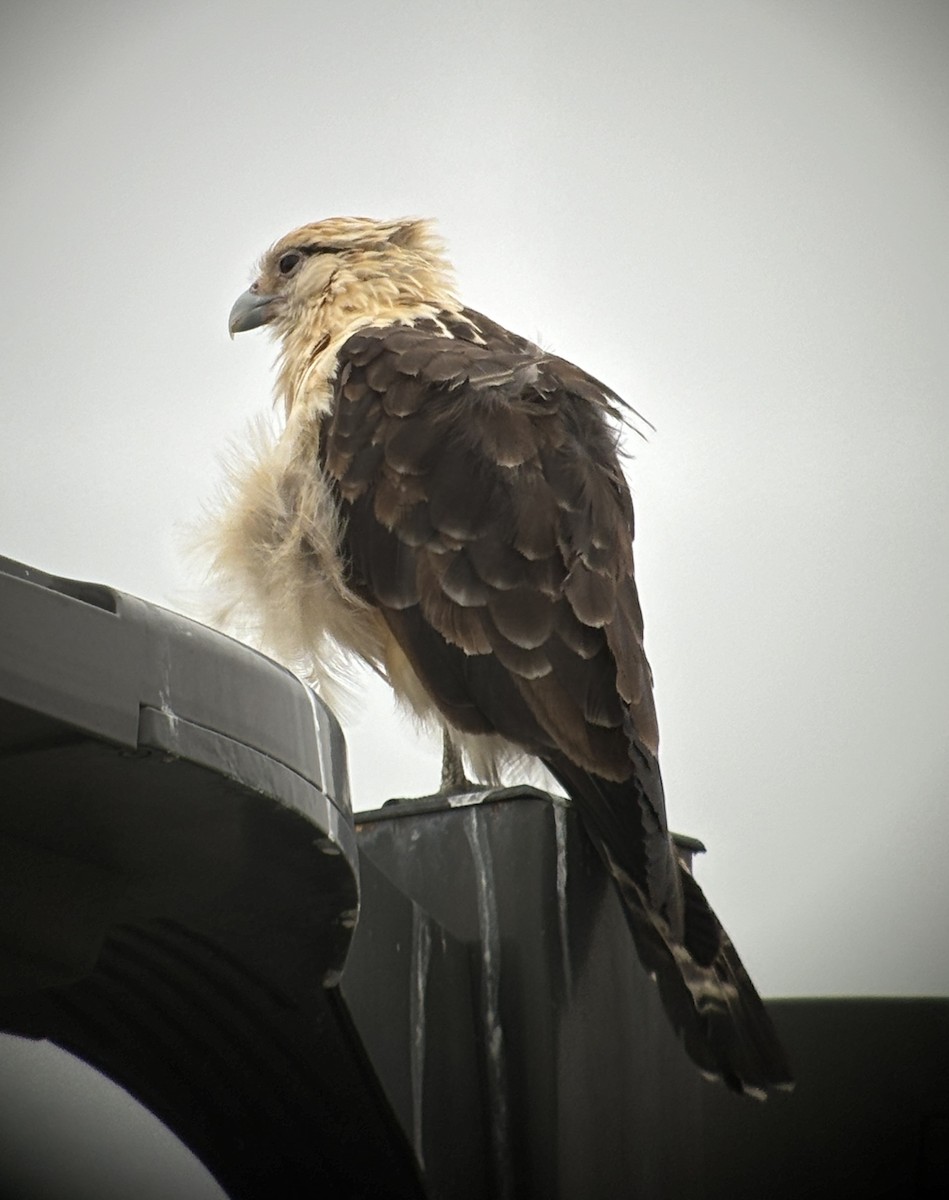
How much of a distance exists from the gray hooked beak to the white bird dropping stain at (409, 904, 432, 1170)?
8.95 feet

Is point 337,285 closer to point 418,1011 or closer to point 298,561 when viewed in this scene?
point 298,561

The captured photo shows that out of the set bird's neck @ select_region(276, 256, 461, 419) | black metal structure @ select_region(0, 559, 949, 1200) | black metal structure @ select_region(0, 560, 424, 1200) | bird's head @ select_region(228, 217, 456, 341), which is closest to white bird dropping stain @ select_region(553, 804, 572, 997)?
black metal structure @ select_region(0, 559, 949, 1200)

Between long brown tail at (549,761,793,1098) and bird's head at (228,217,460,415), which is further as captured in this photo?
bird's head at (228,217,460,415)

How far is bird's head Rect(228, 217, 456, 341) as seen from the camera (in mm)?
4078

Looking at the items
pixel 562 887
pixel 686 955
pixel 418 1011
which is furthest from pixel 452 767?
pixel 418 1011

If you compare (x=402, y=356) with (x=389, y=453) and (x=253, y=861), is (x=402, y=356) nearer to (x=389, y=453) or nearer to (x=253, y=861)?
(x=389, y=453)

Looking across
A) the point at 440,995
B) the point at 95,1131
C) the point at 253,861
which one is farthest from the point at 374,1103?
the point at 253,861

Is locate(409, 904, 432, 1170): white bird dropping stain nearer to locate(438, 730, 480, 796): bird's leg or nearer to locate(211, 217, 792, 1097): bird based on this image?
locate(211, 217, 792, 1097): bird

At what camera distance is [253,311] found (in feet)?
14.0

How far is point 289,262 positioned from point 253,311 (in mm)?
191

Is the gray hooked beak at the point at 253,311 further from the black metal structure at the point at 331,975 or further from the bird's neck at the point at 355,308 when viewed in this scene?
the black metal structure at the point at 331,975

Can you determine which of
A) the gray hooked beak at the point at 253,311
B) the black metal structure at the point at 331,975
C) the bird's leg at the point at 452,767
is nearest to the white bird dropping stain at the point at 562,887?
the black metal structure at the point at 331,975

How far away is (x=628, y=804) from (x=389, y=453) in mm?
1028

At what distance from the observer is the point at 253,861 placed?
1.28 metres
